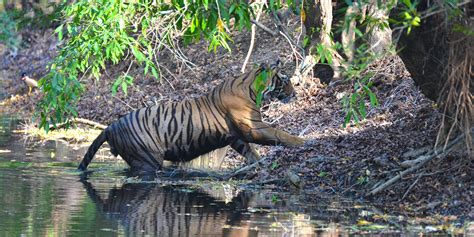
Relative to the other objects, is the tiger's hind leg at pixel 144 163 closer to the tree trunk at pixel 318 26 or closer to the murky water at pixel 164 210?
the murky water at pixel 164 210

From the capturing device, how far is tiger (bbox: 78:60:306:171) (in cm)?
1246

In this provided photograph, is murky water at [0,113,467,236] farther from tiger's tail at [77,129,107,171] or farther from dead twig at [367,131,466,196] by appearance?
dead twig at [367,131,466,196]

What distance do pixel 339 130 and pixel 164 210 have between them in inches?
177

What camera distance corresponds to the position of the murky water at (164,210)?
26.5 feet

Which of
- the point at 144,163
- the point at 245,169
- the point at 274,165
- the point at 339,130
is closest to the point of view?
the point at 274,165

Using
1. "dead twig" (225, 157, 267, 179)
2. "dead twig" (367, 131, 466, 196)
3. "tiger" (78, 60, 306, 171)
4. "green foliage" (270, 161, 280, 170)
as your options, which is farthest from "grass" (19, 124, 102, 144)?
"dead twig" (367, 131, 466, 196)

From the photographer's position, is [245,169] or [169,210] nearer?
[169,210]

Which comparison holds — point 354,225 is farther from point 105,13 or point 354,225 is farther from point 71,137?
point 71,137

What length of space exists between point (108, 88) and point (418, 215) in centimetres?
1375

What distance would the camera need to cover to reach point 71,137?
16.6m

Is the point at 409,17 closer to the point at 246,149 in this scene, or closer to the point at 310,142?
the point at 310,142

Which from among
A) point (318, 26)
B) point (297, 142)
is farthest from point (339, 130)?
point (318, 26)

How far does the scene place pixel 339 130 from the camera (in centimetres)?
1325

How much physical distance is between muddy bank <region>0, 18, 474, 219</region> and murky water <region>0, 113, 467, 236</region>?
1.64ft
